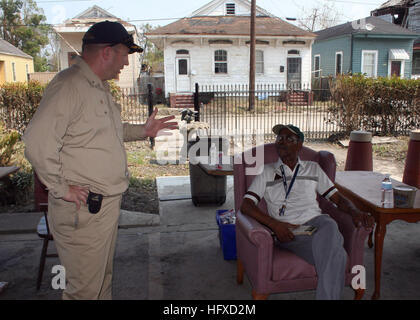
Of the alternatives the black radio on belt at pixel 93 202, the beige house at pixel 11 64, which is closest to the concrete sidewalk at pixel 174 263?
the black radio on belt at pixel 93 202

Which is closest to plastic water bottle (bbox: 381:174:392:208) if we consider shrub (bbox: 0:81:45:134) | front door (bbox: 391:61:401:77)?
shrub (bbox: 0:81:45:134)

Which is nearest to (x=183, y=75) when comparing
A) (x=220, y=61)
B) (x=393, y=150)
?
(x=220, y=61)

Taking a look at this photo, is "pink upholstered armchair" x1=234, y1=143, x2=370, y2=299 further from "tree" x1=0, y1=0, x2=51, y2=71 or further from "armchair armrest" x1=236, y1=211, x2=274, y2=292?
"tree" x1=0, y1=0, x2=51, y2=71

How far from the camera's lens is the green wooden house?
24516 millimetres

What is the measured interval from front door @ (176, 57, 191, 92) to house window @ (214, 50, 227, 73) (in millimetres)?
1676

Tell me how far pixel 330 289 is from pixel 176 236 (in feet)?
8.04

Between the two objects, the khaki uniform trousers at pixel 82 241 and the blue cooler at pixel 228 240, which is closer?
the khaki uniform trousers at pixel 82 241

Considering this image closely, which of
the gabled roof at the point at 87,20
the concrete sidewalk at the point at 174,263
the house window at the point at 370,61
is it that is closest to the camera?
the concrete sidewalk at the point at 174,263

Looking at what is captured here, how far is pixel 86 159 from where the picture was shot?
92.0 inches

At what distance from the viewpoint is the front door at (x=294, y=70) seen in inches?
942

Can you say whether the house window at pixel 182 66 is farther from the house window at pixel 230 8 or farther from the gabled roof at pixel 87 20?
the house window at pixel 230 8
